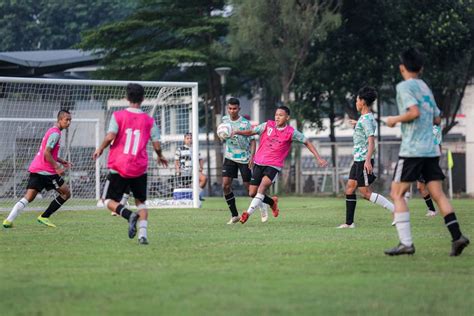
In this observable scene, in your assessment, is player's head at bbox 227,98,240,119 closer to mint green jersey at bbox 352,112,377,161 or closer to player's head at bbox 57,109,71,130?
mint green jersey at bbox 352,112,377,161

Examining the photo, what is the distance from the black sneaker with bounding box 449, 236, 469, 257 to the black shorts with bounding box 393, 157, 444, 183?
0.66 m

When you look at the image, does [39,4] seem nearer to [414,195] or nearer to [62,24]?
[62,24]

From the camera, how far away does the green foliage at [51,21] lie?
244 ft

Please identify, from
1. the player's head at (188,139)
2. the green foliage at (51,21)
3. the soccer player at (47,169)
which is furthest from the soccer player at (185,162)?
the green foliage at (51,21)

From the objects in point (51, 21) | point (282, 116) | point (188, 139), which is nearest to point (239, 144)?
point (282, 116)

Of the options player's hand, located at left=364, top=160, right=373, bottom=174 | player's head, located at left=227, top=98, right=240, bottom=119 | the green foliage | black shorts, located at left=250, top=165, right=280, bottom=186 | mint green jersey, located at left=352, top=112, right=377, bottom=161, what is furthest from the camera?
the green foliage

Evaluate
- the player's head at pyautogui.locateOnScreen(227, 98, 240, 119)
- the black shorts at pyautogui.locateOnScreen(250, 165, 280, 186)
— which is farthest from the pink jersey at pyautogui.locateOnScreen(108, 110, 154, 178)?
the player's head at pyautogui.locateOnScreen(227, 98, 240, 119)

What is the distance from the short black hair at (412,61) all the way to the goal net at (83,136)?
41.7 ft

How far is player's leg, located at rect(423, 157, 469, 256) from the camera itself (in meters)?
10.5

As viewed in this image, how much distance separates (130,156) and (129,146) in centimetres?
12

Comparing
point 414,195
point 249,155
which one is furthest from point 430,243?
point 414,195

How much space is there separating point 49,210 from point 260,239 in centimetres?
489

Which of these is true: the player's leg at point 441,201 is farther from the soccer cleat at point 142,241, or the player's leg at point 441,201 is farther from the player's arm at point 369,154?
the player's arm at point 369,154

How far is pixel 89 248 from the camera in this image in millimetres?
11688
